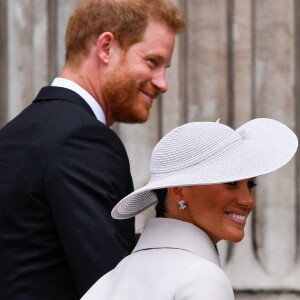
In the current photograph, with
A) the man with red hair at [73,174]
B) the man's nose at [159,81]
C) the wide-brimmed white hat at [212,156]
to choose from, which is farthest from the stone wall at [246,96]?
the wide-brimmed white hat at [212,156]

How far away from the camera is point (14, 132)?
3.53 meters

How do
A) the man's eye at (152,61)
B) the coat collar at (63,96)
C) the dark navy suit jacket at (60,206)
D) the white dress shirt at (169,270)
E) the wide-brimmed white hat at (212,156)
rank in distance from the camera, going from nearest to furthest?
the white dress shirt at (169,270) → the wide-brimmed white hat at (212,156) → the dark navy suit jacket at (60,206) → the coat collar at (63,96) → the man's eye at (152,61)

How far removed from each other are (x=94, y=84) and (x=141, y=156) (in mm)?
1566

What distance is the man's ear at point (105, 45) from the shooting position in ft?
12.2

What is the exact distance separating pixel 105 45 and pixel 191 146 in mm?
986

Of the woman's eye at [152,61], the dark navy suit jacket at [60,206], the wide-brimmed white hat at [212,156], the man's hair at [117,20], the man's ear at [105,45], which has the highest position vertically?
the man's hair at [117,20]

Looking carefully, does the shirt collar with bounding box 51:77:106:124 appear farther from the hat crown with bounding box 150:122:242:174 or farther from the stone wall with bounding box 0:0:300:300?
the stone wall with bounding box 0:0:300:300

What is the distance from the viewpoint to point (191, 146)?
281cm

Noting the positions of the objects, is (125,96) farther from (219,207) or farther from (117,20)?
(219,207)

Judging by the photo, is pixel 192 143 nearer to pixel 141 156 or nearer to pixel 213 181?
pixel 213 181

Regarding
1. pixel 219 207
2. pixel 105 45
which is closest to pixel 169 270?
pixel 219 207

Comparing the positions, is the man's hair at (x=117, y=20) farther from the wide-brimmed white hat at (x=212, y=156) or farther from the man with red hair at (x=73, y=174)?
the wide-brimmed white hat at (x=212, y=156)

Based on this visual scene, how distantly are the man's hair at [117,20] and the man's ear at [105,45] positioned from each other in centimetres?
2

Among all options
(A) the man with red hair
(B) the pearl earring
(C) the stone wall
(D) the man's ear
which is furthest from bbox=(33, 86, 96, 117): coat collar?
(C) the stone wall
